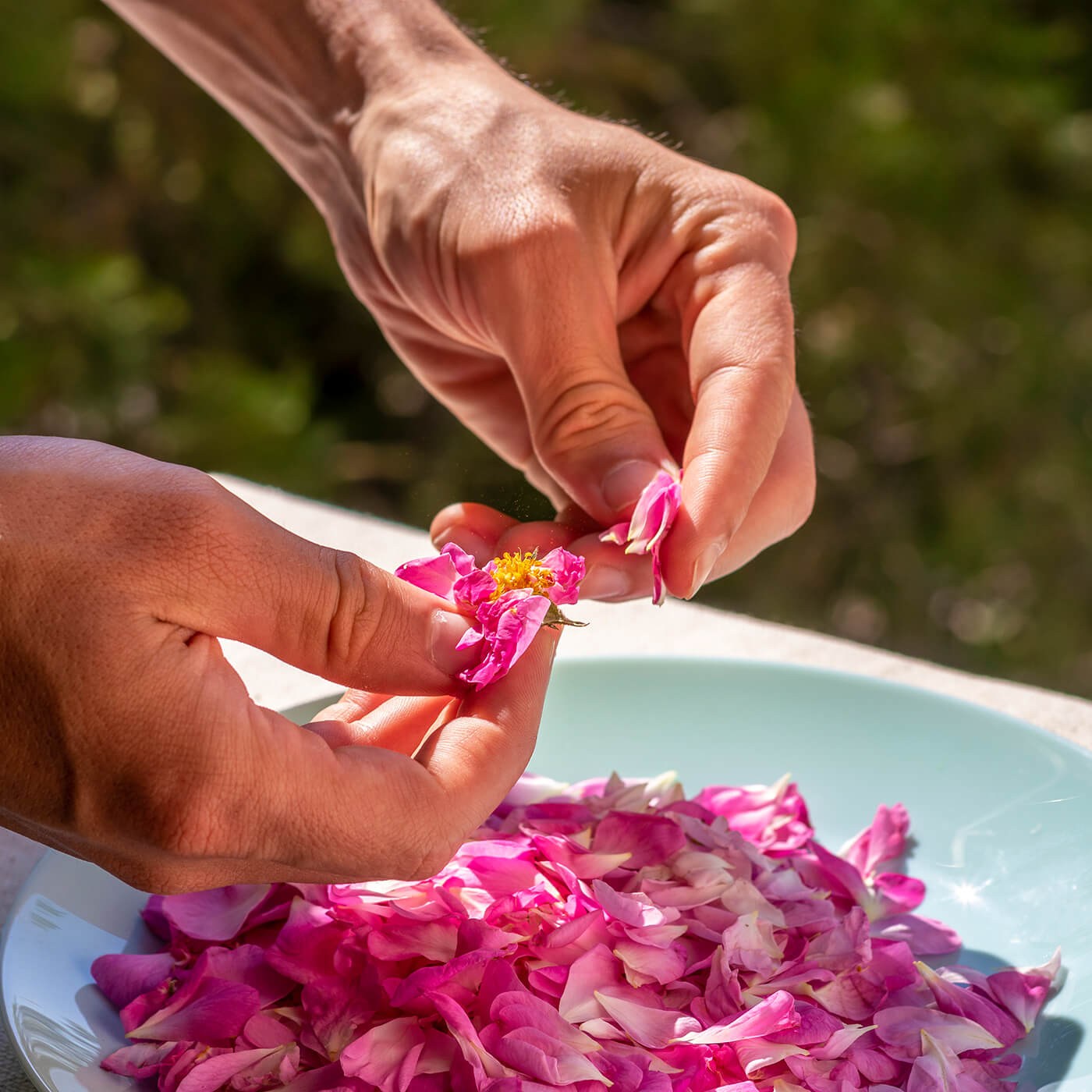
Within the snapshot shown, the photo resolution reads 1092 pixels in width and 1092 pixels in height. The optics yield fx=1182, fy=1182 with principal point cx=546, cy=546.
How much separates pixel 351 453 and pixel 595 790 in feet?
5.36

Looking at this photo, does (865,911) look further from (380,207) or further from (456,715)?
(380,207)

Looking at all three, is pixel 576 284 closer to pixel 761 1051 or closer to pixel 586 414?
pixel 586 414

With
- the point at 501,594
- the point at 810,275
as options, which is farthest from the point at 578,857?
the point at 810,275

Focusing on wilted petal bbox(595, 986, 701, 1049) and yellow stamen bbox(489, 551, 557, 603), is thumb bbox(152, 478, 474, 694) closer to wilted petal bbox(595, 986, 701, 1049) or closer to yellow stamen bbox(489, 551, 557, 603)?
yellow stamen bbox(489, 551, 557, 603)

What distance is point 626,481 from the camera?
1.86 feet

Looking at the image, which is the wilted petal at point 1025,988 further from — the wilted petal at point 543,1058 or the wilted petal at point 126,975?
the wilted petal at point 126,975

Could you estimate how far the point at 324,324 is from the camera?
7.68ft

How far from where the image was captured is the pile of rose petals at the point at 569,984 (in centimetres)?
44

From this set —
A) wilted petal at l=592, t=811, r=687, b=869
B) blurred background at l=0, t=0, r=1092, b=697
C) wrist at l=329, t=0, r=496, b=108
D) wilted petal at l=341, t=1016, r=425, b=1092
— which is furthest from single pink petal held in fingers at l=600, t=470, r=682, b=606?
blurred background at l=0, t=0, r=1092, b=697

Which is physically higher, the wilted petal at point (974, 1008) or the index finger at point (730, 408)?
the index finger at point (730, 408)

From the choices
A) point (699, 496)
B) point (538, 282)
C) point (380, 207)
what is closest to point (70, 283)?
point (380, 207)

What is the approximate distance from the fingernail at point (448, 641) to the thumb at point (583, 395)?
0.49 feet

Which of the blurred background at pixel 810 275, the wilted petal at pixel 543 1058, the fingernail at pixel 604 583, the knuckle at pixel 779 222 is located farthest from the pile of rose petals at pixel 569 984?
the blurred background at pixel 810 275

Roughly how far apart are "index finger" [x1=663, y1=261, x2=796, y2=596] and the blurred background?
50.4 inches
